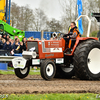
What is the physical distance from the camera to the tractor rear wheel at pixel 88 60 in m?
9.51

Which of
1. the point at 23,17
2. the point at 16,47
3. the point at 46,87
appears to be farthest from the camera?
the point at 23,17

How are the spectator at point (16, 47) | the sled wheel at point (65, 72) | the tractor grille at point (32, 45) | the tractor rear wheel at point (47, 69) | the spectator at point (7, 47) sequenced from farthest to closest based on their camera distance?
the spectator at point (16, 47)
the spectator at point (7, 47)
the sled wheel at point (65, 72)
the tractor grille at point (32, 45)
the tractor rear wheel at point (47, 69)

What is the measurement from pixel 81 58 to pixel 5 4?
13351 mm

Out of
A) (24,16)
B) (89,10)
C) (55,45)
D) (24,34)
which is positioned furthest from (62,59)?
(24,16)

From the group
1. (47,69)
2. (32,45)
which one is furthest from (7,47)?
(47,69)

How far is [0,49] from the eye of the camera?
14625mm

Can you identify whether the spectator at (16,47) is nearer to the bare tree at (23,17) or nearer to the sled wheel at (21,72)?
the sled wheel at (21,72)

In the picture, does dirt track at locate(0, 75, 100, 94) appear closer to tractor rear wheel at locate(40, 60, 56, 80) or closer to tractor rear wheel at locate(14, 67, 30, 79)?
tractor rear wheel at locate(40, 60, 56, 80)

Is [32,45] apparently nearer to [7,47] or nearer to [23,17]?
[7,47]

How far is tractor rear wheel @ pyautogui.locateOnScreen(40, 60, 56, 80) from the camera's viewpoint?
9008 mm

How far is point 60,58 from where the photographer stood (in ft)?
32.9

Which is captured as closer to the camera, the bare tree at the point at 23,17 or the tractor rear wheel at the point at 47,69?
the tractor rear wheel at the point at 47,69

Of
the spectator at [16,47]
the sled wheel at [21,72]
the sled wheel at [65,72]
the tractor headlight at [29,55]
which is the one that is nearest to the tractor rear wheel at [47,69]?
Answer: the tractor headlight at [29,55]

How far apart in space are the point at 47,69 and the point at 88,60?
164cm
